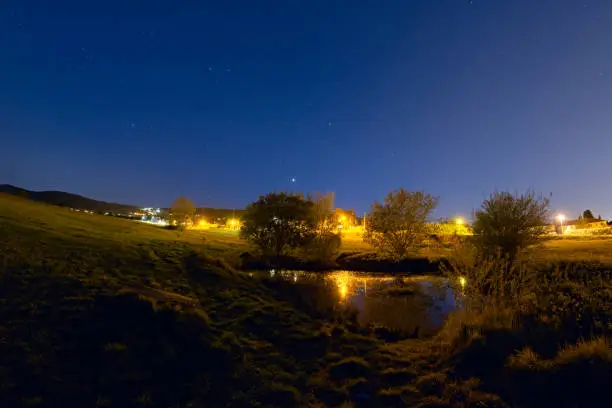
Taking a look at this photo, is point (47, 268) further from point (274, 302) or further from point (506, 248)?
point (506, 248)

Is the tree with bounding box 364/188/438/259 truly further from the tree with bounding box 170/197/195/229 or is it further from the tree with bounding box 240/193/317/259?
the tree with bounding box 170/197/195/229

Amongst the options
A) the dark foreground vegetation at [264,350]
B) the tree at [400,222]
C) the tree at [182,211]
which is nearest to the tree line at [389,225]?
the tree at [400,222]

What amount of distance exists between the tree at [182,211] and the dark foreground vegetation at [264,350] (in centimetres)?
8026

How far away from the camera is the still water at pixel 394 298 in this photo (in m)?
17.3

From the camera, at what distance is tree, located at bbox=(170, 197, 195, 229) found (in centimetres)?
9356

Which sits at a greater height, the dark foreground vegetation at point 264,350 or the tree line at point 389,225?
the tree line at point 389,225

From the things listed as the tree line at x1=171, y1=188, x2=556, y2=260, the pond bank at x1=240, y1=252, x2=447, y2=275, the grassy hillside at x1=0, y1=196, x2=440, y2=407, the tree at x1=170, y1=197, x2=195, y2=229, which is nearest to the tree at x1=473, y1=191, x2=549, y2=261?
the tree line at x1=171, y1=188, x2=556, y2=260

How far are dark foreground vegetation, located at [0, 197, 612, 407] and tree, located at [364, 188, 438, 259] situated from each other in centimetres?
2467

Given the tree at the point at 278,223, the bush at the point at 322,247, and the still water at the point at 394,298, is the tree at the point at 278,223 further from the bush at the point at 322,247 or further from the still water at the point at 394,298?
the still water at the point at 394,298

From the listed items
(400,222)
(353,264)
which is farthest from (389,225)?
(353,264)

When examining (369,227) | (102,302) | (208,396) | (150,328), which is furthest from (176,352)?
(369,227)

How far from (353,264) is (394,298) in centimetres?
1705

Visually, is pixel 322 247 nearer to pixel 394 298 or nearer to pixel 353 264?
pixel 353 264

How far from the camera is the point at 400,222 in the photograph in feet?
132
